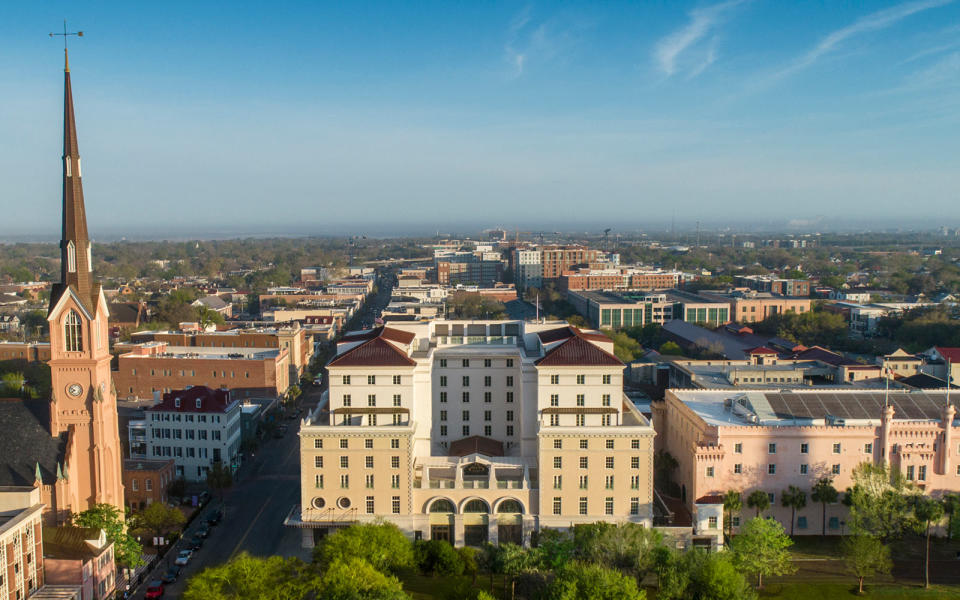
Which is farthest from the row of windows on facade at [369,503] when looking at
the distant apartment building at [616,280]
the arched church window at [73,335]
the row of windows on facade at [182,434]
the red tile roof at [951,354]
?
the distant apartment building at [616,280]

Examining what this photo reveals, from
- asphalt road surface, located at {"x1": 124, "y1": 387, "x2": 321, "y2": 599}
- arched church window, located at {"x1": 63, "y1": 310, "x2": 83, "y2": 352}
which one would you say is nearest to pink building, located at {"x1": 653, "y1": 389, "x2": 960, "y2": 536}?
asphalt road surface, located at {"x1": 124, "y1": 387, "x2": 321, "y2": 599}

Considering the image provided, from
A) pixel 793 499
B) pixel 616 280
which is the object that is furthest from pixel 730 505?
pixel 616 280

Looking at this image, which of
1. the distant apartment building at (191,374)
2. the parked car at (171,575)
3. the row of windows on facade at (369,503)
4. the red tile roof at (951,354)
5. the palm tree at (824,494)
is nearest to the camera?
the parked car at (171,575)

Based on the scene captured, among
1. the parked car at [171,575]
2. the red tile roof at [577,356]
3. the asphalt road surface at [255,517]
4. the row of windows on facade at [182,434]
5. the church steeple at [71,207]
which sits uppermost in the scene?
the church steeple at [71,207]

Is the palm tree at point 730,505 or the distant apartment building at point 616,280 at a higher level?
the distant apartment building at point 616,280

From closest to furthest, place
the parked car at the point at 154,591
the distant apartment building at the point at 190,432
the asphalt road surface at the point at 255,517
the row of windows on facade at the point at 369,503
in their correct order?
the parked car at the point at 154,591 < the asphalt road surface at the point at 255,517 < the row of windows on facade at the point at 369,503 < the distant apartment building at the point at 190,432

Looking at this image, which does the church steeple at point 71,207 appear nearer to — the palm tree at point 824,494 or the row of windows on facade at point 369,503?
the row of windows on facade at point 369,503
